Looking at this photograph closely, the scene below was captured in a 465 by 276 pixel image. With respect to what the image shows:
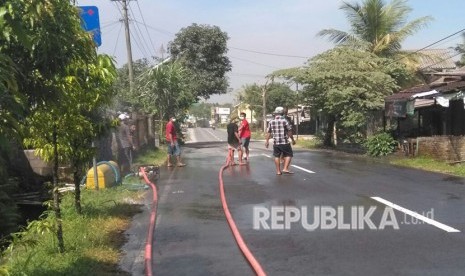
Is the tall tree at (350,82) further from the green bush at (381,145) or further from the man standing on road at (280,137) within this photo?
the man standing on road at (280,137)

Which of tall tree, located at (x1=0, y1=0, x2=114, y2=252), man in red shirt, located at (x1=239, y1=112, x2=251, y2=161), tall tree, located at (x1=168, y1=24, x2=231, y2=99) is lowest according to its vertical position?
man in red shirt, located at (x1=239, y1=112, x2=251, y2=161)

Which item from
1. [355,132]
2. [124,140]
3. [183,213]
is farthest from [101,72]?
[355,132]

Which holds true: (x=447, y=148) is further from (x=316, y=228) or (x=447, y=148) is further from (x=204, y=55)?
(x=204, y=55)

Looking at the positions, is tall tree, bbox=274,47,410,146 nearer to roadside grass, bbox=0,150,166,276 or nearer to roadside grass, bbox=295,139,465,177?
roadside grass, bbox=295,139,465,177

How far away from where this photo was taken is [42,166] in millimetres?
15125

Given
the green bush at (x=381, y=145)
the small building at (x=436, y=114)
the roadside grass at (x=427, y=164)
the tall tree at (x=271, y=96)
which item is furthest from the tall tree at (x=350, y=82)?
the tall tree at (x=271, y=96)

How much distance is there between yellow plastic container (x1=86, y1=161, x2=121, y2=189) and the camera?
12156 millimetres

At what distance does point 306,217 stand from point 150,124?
20.9 metres

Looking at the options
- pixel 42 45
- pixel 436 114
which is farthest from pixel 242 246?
pixel 436 114

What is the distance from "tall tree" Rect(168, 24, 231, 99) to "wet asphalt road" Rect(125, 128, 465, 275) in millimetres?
27748

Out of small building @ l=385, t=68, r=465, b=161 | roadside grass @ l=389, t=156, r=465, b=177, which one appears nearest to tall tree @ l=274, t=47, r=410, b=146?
small building @ l=385, t=68, r=465, b=161

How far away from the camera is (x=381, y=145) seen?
21953mm

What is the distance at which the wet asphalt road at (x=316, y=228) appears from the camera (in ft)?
19.3

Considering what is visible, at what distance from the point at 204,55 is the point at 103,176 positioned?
29.9m
